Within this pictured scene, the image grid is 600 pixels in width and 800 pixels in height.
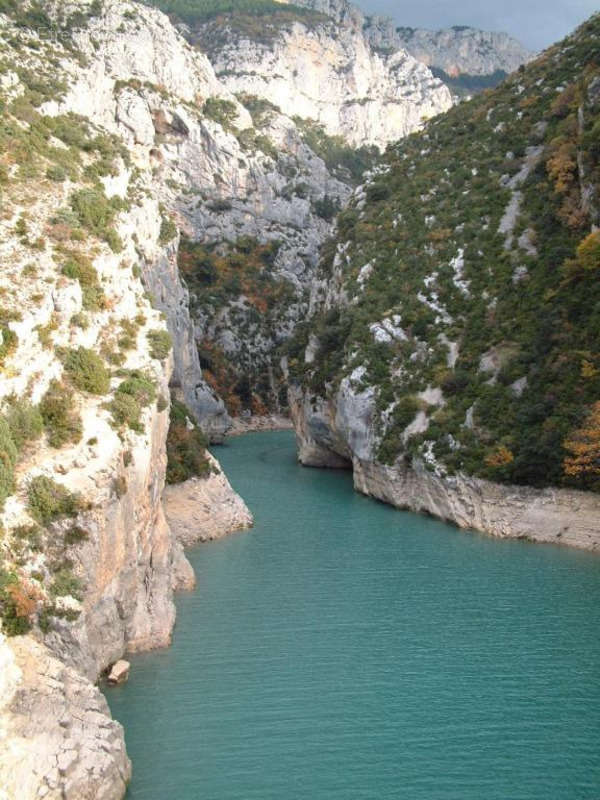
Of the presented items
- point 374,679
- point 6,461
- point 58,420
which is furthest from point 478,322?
point 6,461

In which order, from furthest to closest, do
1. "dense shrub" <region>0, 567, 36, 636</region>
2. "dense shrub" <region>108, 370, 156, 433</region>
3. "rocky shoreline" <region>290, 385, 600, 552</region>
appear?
"rocky shoreline" <region>290, 385, 600, 552</region> < "dense shrub" <region>108, 370, 156, 433</region> < "dense shrub" <region>0, 567, 36, 636</region>

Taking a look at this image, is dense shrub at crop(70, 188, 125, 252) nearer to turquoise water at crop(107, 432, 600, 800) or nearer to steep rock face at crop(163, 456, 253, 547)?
steep rock face at crop(163, 456, 253, 547)

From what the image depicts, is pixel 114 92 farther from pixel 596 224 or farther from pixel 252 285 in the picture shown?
pixel 596 224

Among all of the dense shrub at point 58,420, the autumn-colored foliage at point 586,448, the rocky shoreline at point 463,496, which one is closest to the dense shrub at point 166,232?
the rocky shoreline at point 463,496

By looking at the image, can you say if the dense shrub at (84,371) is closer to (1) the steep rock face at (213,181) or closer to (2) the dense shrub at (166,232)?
(2) the dense shrub at (166,232)

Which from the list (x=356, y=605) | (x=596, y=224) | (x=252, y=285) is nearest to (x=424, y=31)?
(x=252, y=285)

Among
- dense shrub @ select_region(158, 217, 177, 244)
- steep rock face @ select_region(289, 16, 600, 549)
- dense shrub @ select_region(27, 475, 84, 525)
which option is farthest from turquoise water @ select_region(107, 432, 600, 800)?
dense shrub @ select_region(158, 217, 177, 244)

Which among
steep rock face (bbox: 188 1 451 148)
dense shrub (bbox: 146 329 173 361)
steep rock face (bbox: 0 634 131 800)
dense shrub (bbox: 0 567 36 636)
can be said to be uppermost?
steep rock face (bbox: 188 1 451 148)
